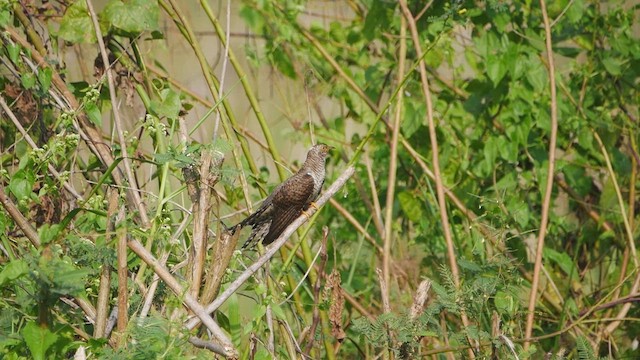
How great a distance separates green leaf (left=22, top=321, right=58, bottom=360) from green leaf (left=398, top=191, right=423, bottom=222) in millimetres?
2824

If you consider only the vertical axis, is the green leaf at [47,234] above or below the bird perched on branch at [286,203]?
above

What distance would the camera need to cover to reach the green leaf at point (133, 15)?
3586mm

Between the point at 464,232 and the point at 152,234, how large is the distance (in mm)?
2387

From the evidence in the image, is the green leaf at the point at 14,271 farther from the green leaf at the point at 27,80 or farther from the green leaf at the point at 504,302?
the green leaf at the point at 504,302

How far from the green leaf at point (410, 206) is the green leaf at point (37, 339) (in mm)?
2824

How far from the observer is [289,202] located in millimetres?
3816

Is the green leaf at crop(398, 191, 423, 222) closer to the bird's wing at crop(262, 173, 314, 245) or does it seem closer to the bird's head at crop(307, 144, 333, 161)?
the bird's head at crop(307, 144, 333, 161)

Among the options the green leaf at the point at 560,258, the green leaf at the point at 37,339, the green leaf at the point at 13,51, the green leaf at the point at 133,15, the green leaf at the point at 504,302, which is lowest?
the green leaf at the point at 560,258

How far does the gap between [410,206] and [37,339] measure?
9.47 feet

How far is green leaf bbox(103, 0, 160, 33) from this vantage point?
11.8ft

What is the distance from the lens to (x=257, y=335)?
298 cm

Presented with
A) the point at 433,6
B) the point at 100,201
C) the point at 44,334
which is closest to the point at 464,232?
the point at 433,6

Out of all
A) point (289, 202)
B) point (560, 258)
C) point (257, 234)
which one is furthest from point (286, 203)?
point (560, 258)

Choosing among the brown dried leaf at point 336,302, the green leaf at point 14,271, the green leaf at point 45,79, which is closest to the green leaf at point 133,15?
the green leaf at point 45,79
